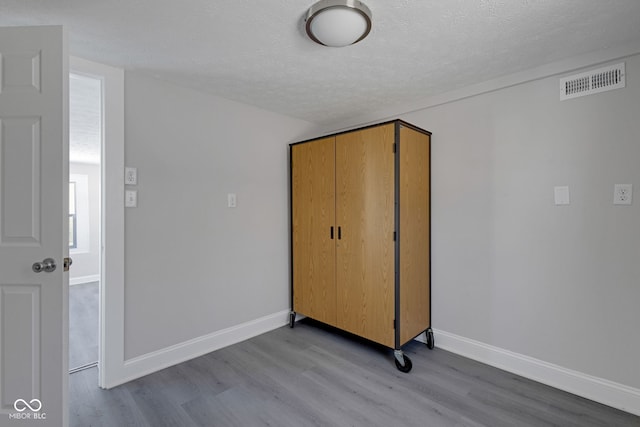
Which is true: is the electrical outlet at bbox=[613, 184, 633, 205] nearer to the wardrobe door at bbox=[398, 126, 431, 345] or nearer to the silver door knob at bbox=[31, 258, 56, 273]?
the wardrobe door at bbox=[398, 126, 431, 345]

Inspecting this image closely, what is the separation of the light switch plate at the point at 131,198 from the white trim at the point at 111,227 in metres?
0.03

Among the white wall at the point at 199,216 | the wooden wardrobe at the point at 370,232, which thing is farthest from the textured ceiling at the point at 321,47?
the wooden wardrobe at the point at 370,232

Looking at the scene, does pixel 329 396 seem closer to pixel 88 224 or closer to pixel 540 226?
pixel 540 226

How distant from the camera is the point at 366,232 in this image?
245 cm

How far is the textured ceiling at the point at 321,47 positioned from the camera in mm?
1467

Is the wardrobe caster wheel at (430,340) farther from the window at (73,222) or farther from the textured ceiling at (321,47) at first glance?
the window at (73,222)

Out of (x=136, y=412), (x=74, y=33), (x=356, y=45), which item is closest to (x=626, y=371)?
(x=356, y=45)

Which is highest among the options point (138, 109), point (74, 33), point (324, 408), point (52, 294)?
point (74, 33)

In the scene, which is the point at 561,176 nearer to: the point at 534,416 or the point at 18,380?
the point at 534,416

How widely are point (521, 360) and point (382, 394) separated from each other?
1087 mm

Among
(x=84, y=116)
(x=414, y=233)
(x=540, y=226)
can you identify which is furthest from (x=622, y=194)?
(x=84, y=116)

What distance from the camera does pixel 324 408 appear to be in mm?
1808

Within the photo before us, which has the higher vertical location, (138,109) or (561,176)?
(138,109)

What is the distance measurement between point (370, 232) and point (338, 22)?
1494mm
